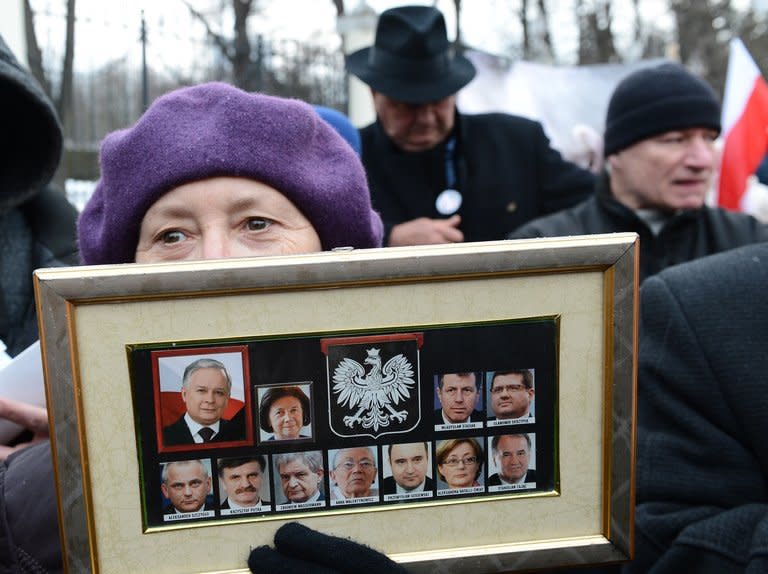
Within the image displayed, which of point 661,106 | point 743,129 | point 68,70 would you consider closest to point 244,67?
point 68,70

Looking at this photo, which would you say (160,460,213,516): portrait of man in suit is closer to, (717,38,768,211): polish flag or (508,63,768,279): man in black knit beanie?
(508,63,768,279): man in black knit beanie

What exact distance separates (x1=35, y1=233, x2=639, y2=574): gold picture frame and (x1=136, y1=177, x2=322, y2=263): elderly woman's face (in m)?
0.27

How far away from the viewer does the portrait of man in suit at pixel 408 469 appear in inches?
43.4

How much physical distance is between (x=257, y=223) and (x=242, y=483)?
0.46 metres

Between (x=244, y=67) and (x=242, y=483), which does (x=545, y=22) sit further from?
(x=242, y=483)

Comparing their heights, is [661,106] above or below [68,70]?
below

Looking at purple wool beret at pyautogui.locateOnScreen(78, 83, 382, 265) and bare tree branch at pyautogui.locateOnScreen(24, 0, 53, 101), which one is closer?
purple wool beret at pyautogui.locateOnScreen(78, 83, 382, 265)

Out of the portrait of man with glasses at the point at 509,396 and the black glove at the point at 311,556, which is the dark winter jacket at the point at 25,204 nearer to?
the black glove at the point at 311,556

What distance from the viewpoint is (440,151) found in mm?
3227

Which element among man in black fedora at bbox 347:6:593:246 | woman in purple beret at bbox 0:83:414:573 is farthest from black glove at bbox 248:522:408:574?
man in black fedora at bbox 347:6:593:246

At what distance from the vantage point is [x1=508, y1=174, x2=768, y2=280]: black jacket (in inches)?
110

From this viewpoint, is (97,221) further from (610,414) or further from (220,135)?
(610,414)

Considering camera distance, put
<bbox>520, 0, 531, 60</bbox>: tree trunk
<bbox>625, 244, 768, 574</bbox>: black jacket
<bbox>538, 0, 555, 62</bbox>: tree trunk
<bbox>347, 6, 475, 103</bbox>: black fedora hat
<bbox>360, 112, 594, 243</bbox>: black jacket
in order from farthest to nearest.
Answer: <bbox>538, 0, 555, 62</bbox>: tree trunk < <bbox>520, 0, 531, 60</bbox>: tree trunk < <bbox>360, 112, 594, 243</bbox>: black jacket < <bbox>347, 6, 475, 103</bbox>: black fedora hat < <bbox>625, 244, 768, 574</bbox>: black jacket

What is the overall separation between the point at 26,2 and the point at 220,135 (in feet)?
19.9
